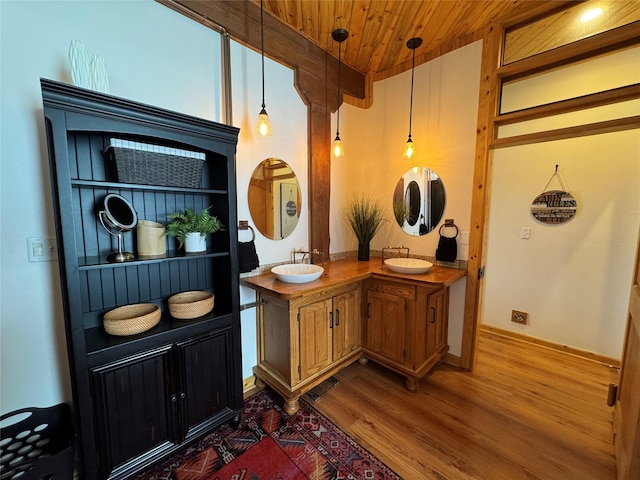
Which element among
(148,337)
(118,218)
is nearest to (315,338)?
(148,337)

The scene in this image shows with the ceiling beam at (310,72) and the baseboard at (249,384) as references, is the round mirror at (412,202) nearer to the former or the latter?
the ceiling beam at (310,72)

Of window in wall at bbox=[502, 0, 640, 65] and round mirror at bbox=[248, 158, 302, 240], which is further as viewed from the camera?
round mirror at bbox=[248, 158, 302, 240]

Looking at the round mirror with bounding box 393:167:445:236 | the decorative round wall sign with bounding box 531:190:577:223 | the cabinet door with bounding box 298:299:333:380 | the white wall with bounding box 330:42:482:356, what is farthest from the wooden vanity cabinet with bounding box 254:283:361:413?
the decorative round wall sign with bounding box 531:190:577:223

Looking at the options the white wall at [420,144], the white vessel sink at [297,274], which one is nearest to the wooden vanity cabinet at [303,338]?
the white vessel sink at [297,274]

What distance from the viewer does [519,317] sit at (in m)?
2.96

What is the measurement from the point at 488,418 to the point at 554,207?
2.21 meters

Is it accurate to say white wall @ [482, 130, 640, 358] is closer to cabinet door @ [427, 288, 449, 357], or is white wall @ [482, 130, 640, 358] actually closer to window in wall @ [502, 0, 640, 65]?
window in wall @ [502, 0, 640, 65]

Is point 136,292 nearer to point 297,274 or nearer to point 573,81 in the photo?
point 297,274

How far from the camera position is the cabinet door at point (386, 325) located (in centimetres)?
215

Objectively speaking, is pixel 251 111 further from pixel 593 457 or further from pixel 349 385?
pixel 593 457

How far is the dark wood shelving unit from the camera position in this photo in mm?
1113

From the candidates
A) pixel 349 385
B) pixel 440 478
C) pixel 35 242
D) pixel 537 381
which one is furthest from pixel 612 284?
pixel 35 242

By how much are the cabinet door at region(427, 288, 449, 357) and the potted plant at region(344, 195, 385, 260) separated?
0.80m

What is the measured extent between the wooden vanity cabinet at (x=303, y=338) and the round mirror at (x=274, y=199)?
0.59m
